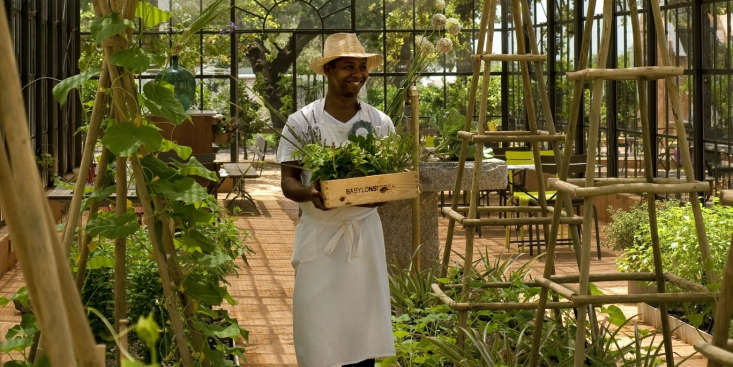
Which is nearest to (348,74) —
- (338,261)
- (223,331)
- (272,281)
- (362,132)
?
(362,132)

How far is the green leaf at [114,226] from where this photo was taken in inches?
98.1

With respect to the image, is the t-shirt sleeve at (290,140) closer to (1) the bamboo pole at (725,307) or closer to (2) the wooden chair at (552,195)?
(1) the bamboo pole at (725,307)

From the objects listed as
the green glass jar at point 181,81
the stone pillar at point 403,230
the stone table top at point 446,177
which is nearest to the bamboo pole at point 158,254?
the green glass jar at point 181,81

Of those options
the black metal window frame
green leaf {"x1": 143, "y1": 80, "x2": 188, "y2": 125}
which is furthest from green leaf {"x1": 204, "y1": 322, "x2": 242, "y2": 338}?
the black metal window frame

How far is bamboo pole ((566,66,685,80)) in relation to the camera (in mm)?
2733

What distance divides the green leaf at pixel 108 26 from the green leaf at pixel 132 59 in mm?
56

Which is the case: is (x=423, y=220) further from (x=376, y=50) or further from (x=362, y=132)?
(x=376, y=50)

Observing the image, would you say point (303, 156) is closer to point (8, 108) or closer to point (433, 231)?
point (8, 108)

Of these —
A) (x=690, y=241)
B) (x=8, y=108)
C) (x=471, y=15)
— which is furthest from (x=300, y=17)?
(x=8, y=108)

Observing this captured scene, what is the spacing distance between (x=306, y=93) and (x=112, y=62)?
13078mm

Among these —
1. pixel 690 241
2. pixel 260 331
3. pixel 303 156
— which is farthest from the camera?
pixel 260 331

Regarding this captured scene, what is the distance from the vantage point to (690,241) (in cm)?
548

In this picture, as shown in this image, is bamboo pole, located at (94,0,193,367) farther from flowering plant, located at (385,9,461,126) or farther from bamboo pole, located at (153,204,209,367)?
flowering plant, located at (385,9,461,126)

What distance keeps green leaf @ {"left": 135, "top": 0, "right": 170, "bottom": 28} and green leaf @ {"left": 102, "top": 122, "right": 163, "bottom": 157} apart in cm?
31
